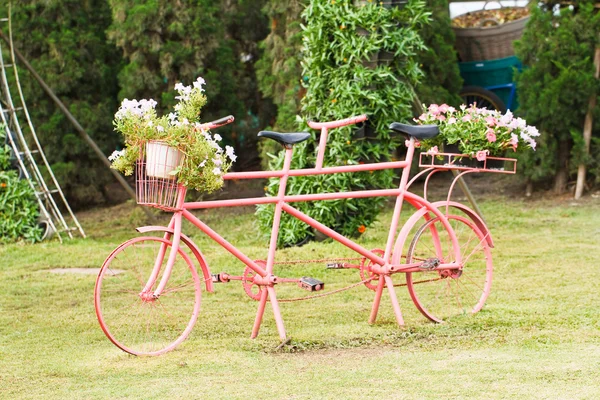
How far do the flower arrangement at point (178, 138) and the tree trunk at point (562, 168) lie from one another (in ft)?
25.3

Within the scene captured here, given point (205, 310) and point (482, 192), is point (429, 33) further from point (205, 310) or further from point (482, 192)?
point (205, 310)

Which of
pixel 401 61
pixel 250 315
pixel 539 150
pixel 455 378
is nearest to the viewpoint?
pixel 455 378

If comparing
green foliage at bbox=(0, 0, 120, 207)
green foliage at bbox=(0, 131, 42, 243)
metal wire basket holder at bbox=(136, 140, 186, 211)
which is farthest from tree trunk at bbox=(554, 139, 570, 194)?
metal wire basket holder at bbox=(136, 140, 186, 211)

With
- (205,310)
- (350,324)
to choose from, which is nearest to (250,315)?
(205,310)

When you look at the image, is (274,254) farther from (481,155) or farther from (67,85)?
(67,85)

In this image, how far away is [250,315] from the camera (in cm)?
595

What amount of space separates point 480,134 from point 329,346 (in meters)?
1.61

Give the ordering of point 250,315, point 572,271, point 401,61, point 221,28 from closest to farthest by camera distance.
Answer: point 250,315, point 572,271, point 401,61, point 221,28

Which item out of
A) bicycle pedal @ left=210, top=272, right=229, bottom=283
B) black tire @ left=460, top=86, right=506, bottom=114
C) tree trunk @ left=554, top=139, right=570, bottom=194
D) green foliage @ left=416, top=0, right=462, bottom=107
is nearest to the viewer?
bicycle pedal @ left=210, top=272, right=229, bottom=283

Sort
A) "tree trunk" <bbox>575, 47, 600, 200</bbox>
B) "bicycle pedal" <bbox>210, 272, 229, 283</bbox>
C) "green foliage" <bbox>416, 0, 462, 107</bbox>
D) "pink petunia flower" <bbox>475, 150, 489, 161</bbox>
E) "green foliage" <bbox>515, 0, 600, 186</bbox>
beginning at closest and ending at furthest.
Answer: "bicycle pedal" <bbox>210, 272, 229, 283</bbox>, "pink petunia flower" <bbox>475, 150, 489, 161</bbox>, "green foliage" <bbox>515, 0, 600, 186</bbox>, "tree trunk" <bbox>575, 47, 600, 200</bbox>, "green foliage" <bbox>416, 0, 462, 107</bbox>

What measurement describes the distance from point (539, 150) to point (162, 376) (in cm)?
813

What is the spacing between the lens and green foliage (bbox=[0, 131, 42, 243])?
9.45 m

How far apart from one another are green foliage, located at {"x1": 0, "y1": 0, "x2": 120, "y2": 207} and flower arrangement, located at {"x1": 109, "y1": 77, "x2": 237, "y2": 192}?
25.1 feet

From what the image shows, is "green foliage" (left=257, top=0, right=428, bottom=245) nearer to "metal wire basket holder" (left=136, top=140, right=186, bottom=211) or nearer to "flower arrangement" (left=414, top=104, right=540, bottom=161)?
"flower arrangement" (left=414, top=104, right=540, bottom=161)
